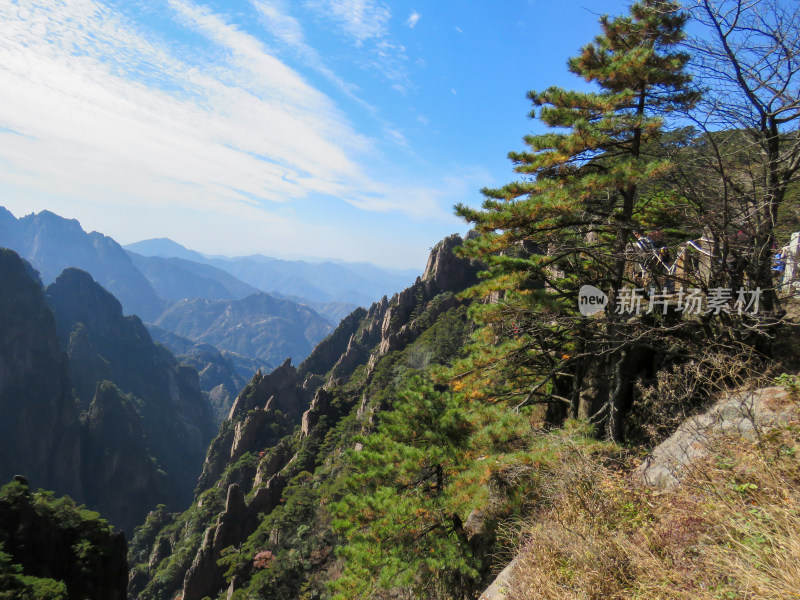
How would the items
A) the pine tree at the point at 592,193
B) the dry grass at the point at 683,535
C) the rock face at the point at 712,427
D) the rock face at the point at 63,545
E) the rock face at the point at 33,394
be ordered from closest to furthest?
1. the dry grass at the point at 683,535
2. the rock face at the point at 712,427
3. the pine tree at the point at 592,193
4. the rock face at the point at 63,545
5. the rock face at the point at 33,394

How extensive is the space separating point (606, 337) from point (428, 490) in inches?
181

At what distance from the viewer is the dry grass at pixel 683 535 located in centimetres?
249

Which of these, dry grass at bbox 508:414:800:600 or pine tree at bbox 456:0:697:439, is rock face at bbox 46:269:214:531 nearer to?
pine tree at bbox 456:0:697:439

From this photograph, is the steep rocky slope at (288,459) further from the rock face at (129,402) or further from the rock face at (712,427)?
the rock face at (129,402)

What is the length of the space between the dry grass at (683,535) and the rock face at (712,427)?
0.22m

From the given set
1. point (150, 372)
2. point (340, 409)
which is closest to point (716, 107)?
point (340, 409)

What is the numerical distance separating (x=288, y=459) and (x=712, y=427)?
40.9 meters

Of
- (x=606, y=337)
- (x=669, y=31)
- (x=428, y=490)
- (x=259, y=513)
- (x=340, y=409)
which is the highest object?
(x=669, y=31)

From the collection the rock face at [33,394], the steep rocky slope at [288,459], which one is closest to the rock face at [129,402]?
the rock face at [33,394]

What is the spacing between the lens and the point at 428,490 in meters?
7.71

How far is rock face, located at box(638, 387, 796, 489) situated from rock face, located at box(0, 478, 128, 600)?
24.2 meters

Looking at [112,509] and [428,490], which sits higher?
[428,490]

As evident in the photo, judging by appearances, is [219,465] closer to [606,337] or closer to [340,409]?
[340,409]

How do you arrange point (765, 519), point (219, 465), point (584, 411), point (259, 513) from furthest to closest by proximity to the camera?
point (219, 465)
point (259, 513)
point (584, 411)
point (765, 519)
